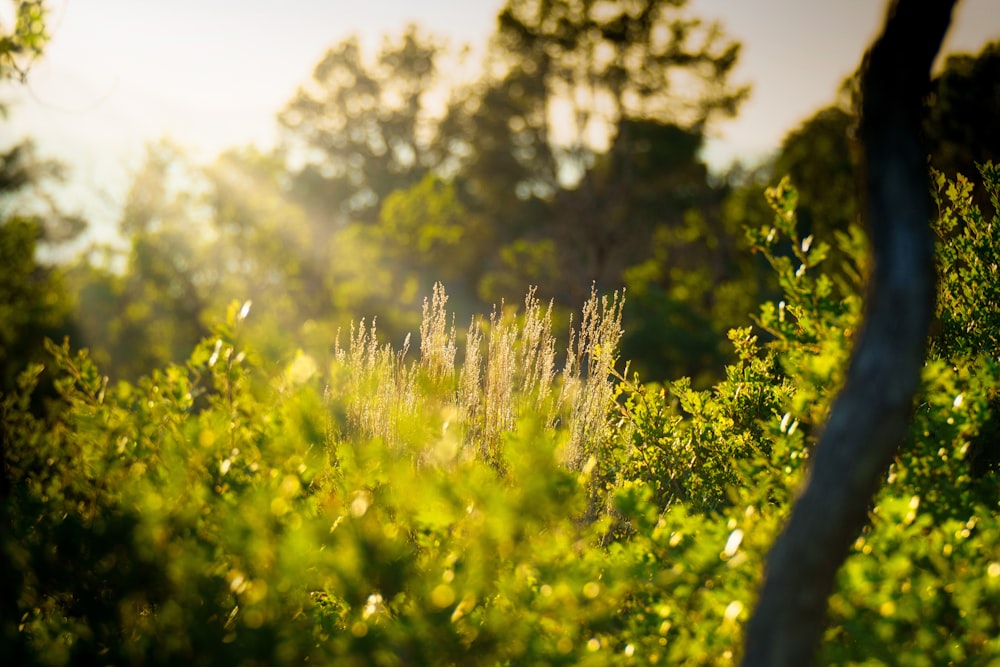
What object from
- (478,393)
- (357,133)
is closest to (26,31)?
(478,393)

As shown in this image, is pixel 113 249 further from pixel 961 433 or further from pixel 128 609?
pixel 961 433

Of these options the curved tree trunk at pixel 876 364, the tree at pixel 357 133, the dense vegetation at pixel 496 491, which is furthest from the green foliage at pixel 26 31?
the tree at pixel 357 133

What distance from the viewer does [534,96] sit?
1491cm

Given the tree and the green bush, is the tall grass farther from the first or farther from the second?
the tree

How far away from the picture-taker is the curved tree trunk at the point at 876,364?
5.51 feet

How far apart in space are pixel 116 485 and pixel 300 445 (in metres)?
0.79

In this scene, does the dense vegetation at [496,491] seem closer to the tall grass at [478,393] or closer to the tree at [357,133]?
the tall grass at [478,393]

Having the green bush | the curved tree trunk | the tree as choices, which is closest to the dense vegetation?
the green bush

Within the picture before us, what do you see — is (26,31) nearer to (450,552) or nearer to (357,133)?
(450,552)

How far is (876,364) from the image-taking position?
5.69 feet

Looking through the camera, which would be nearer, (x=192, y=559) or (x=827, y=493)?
(x=827, y=493)

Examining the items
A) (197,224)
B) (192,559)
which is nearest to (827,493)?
(192,559)

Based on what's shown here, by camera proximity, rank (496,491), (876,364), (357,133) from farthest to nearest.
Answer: (357,133) → (496,491) → (876,364)

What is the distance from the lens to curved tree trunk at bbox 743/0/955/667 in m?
1.68
